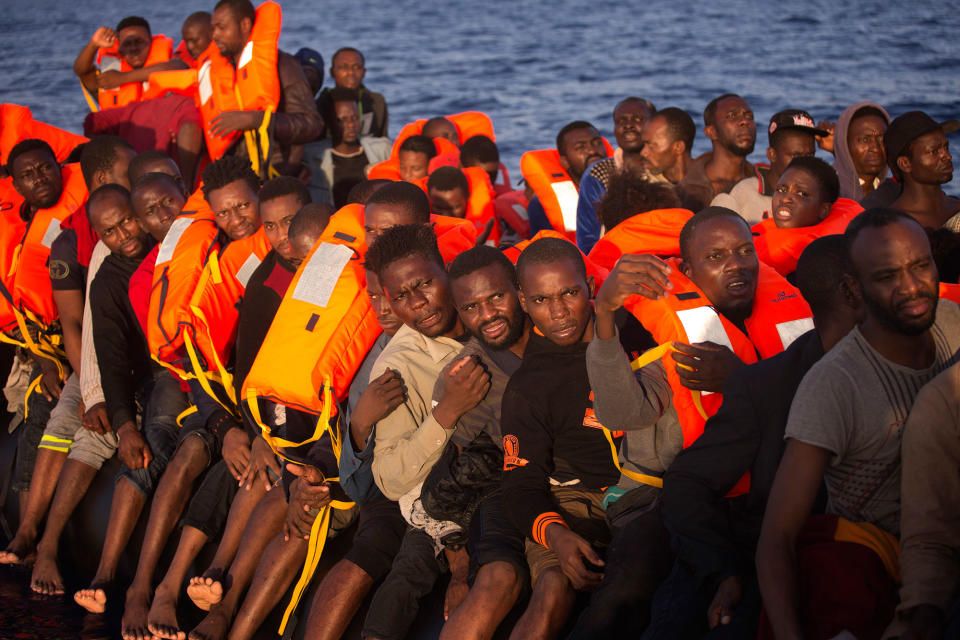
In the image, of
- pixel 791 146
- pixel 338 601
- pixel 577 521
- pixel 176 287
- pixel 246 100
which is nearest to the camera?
pixel 577 521

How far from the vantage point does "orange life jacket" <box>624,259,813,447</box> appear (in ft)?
9.91

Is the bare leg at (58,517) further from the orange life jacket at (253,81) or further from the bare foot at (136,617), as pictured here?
the orange life jacket at (253,81)

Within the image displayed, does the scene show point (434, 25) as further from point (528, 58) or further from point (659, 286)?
point (659, 286)

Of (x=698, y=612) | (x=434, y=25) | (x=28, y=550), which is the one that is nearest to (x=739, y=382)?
(x=698, y=612)

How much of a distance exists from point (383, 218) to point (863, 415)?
2.29 metres

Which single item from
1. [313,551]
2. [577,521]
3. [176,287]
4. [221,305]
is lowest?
[313,551]

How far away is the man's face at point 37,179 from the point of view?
5.65 metres

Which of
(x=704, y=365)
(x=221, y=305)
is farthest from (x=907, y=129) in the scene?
(x=221, y=305)

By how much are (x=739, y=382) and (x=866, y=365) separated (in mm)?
431

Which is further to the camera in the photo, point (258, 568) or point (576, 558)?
point (258, 568)

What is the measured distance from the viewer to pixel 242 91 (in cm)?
612

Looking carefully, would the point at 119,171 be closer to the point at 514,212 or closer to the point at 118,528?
the point at 118,528

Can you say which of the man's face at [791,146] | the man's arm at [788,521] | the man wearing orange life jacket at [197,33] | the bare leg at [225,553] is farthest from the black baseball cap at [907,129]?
the man wearing orange life jacket at [197,33]

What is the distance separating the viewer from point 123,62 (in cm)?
779
